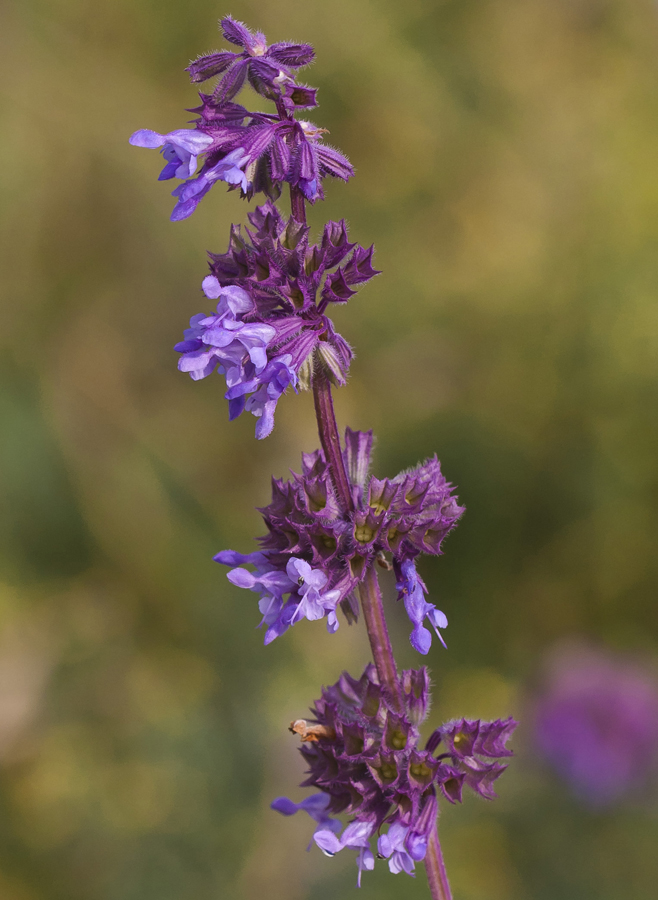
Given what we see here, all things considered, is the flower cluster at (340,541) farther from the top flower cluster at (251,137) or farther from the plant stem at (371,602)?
the top flower cluster at (251,137)

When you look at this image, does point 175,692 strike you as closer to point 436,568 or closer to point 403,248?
point 436,568

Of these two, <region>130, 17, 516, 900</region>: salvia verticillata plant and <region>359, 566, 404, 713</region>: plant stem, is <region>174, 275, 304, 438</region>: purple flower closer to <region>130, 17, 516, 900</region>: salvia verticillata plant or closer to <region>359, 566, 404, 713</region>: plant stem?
<region>130, 17, 516, 900</region>: salvia verticillata plant

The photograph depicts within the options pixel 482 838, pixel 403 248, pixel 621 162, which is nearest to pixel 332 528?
pixel 482 838

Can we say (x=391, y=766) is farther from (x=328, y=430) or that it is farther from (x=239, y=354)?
(x=239, y=354)

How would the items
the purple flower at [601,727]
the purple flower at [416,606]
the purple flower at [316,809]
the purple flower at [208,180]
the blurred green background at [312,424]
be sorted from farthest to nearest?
the blurred green background at [312,424]
the purple flower at [601,727]
the purple flower at [316,809]
the purple flower at [416,606]
the purple flower at [208,180]

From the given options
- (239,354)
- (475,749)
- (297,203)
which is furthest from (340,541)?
(297,203)

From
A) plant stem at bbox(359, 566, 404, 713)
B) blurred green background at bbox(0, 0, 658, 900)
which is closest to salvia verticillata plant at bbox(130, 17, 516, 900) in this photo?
plant stem at bbox(359, 566, 404, 713)

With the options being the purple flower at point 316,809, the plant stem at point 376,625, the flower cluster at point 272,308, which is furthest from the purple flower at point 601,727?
the flower cluster at point 272,308
